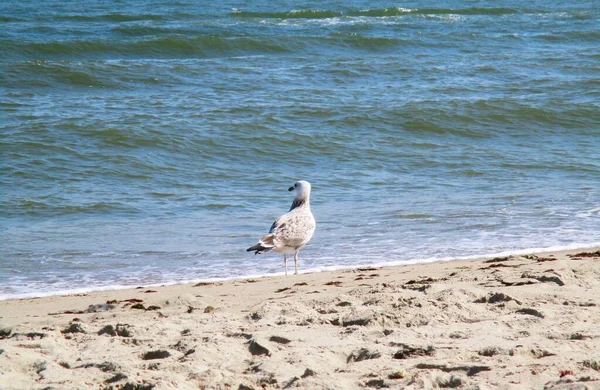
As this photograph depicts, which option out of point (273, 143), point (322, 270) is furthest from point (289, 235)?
point (273, 143)

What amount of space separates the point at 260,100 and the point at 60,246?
7.26 meters

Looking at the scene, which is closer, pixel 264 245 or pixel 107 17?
pixel 264 245

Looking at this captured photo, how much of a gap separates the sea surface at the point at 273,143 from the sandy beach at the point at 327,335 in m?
1.25

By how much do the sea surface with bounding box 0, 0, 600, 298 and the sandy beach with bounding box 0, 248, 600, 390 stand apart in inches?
49.1

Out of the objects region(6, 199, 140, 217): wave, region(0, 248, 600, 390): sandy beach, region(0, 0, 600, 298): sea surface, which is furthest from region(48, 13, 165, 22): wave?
region(0, 248, 600, 390): sandy beach

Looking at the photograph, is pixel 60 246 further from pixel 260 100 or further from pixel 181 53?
pixel 181 53

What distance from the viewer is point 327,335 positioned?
4.69 meters

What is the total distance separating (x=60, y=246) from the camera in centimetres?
788

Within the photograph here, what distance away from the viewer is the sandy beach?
13.1 ft

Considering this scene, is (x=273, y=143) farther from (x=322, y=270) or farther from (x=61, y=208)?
(x=322, y=270)

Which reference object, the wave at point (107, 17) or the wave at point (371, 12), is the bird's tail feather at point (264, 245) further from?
the wave at point (371, 12)

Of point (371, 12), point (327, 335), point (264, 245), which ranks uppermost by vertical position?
point (371, 12)

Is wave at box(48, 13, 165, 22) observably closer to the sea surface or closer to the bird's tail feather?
the sea surface

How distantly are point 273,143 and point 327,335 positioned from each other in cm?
792
